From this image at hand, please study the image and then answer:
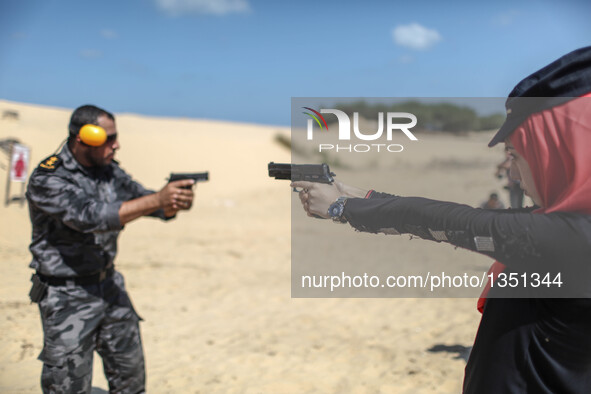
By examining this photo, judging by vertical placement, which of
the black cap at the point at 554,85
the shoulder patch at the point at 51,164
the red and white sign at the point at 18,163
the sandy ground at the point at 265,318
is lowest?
the sandy ground at the point at 265,318

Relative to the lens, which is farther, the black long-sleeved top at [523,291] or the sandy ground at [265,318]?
the sandy ground at [265,318]

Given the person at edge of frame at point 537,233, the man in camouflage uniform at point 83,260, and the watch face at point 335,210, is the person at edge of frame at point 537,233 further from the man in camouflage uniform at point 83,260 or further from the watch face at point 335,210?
the man in camouflage uniform at point 83,260

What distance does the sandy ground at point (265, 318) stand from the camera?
3.52m

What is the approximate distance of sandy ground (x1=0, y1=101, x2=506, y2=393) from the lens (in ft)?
11.6

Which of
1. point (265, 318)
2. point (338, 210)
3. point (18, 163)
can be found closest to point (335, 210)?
point (338, 210)

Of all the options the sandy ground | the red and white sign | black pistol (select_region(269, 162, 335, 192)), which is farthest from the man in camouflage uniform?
the red and white sign

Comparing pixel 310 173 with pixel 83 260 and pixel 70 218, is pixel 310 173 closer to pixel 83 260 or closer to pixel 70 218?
pixel 70 218

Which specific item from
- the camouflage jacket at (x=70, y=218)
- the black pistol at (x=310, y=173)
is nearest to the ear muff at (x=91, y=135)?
the camouflage jacket at (x=70, y=218)

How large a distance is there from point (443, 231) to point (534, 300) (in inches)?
15.4

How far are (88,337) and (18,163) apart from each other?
403 inches

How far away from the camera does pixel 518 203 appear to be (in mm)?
2383

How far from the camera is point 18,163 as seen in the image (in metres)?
11.8

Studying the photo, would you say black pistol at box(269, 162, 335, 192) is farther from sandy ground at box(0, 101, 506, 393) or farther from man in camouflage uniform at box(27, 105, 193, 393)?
man in camouflage uniform at box(27, 105, 193, 393)

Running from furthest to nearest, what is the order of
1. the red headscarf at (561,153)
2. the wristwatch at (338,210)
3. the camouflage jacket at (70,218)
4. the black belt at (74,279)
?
the black belt at (74,279)
the camouflage jacket at (70,218)
the wristwatch at (338,210)
the red headscarf at (561,153)
